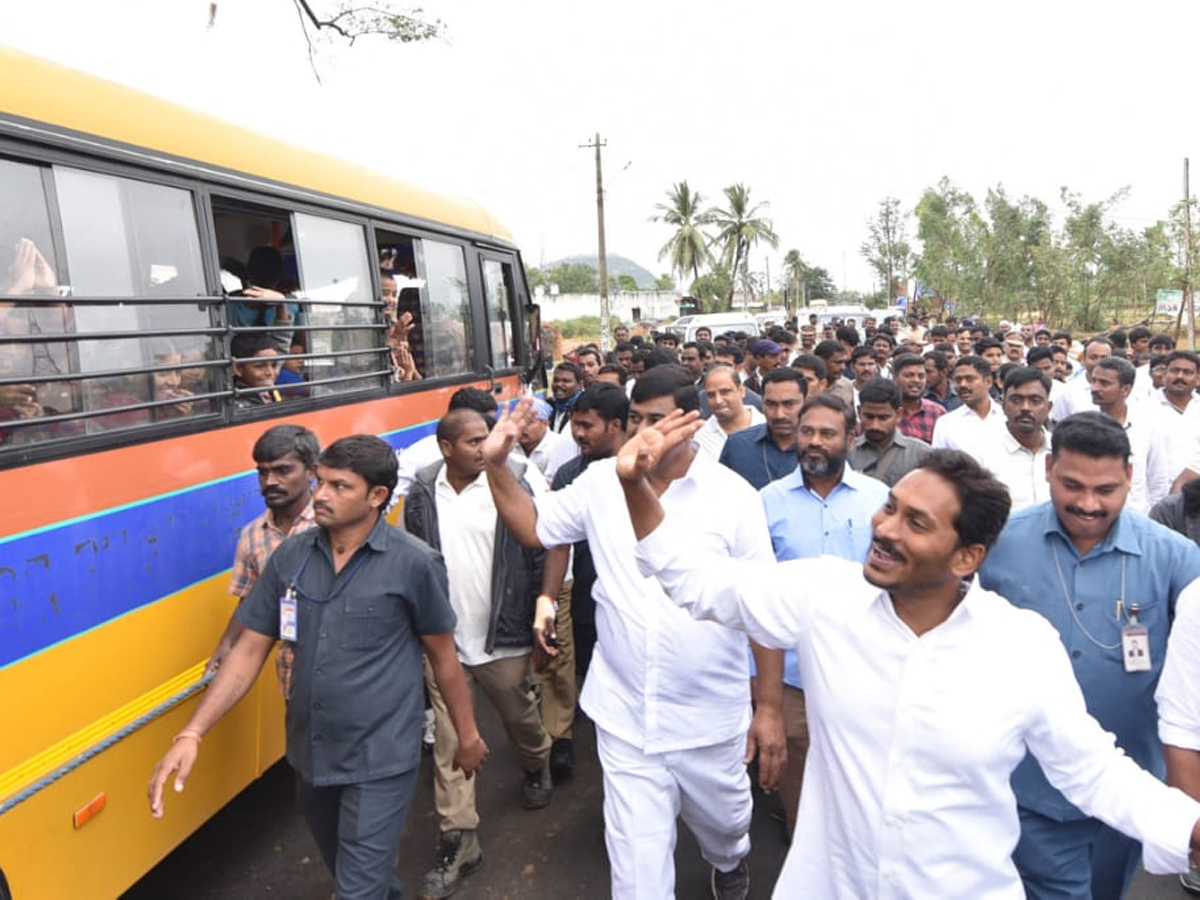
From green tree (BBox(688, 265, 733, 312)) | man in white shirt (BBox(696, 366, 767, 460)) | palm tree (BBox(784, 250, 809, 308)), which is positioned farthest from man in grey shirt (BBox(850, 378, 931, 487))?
palm tree (BBox(784, 250, 809, 308))

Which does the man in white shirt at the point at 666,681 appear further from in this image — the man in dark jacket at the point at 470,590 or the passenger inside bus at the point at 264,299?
the passenger inside bus at the point at 264,299

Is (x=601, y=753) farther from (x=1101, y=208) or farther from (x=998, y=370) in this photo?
(x=1101, y=208)

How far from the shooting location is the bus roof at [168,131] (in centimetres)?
280

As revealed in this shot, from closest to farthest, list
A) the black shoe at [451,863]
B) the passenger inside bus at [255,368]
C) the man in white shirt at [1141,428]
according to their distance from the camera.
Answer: the black shoe at [451,863] < the passenger inside bus at [255,368] < the man in white shirt at [1141,428]

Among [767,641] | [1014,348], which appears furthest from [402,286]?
[1014,348]

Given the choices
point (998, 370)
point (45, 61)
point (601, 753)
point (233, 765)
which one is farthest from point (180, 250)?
point (998, 370)

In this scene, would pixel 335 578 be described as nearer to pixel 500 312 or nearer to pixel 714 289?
pixel 500 312

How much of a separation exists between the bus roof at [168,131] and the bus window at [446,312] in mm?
614

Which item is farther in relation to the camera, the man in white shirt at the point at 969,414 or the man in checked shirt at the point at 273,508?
the man in white shirt at the point at 969,414

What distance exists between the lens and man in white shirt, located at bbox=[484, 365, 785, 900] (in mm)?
2861

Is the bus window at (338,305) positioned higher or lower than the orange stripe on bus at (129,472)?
higher

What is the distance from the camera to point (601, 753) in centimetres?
303

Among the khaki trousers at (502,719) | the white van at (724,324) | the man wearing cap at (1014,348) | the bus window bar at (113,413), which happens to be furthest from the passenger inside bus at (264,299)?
the white van at (724,324)

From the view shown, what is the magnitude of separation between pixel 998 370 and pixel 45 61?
24.7 feet
